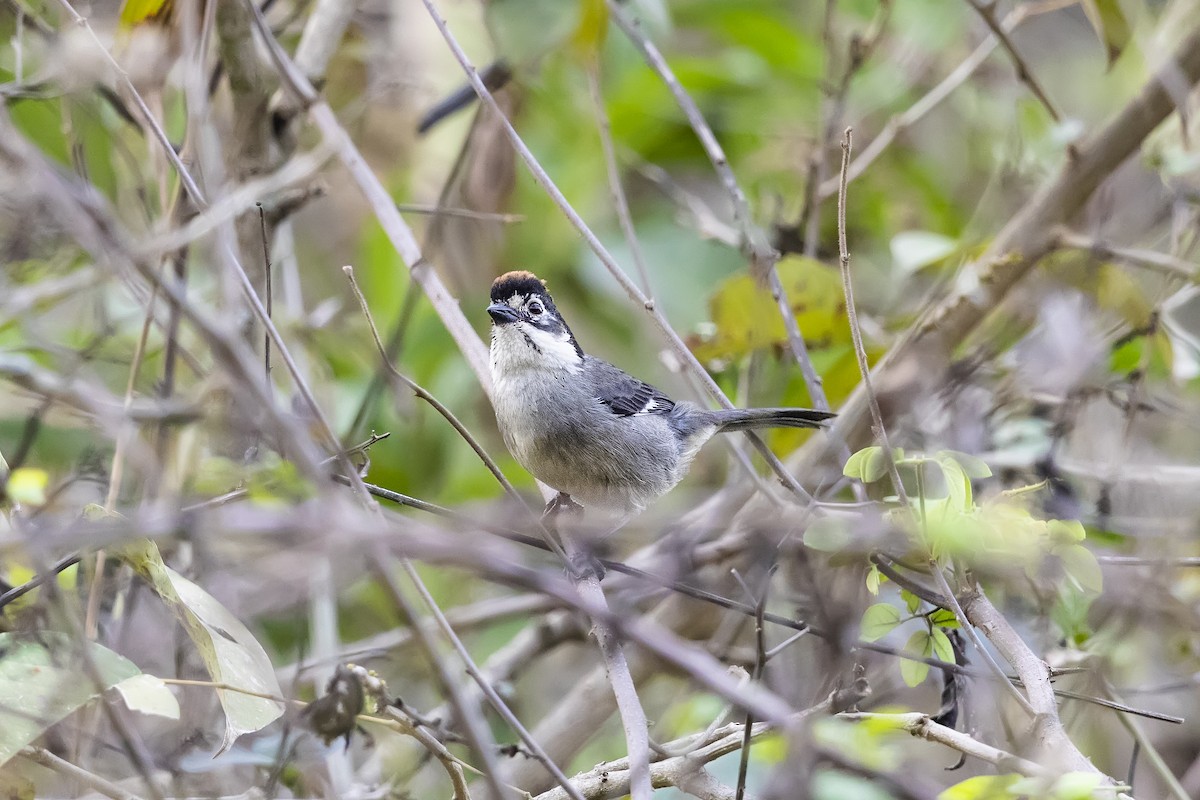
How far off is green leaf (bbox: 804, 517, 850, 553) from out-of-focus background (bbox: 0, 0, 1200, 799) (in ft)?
0.05

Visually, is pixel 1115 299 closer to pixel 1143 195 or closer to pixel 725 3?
pixel 1143 195

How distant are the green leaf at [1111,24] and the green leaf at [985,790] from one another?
9.22 feet

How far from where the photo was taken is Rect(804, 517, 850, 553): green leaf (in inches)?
77.4

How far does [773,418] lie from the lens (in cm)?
356

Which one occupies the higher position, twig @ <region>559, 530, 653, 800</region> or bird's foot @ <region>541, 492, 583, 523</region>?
twig @ <region>559, 530, 653, 800</region>

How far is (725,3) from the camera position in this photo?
556cm

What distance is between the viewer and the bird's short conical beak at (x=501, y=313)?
141 inches

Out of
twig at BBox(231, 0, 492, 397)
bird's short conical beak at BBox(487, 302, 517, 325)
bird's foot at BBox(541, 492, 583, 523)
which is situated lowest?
bird's foot at BBox(541, 492, 583, 523)

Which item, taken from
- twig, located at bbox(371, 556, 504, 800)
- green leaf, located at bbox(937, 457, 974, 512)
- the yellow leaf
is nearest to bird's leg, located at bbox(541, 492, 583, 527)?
green leaf, located at bbox(937, 457, 974, 512)

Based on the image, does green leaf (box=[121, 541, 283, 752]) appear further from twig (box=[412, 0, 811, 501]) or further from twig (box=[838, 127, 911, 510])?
twig (box=[838, 127, 911, 510])

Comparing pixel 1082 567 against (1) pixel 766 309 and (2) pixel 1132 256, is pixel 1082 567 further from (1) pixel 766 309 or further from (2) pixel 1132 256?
(2) pixel 1132 256

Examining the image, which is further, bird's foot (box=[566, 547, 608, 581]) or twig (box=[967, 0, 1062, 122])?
twig (box=[967, 0, 1062, 122])

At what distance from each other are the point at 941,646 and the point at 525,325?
1.96m

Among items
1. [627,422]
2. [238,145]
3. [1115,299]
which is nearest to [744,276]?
[627,422]
